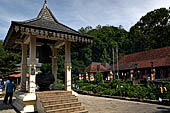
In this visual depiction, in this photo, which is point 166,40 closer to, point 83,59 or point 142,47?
point 142,47

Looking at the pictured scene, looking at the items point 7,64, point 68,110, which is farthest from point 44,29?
point 7,64

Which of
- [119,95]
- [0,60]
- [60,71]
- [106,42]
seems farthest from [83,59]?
[119,95]

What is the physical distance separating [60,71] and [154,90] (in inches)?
1445

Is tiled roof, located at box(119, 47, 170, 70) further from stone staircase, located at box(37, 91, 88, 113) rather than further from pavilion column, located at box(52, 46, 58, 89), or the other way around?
stone staircase, located at box(37, 91, 88, 113)

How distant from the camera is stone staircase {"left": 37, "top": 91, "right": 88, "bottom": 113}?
638cm

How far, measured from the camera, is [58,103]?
675 cm

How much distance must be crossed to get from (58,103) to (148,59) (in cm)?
3043

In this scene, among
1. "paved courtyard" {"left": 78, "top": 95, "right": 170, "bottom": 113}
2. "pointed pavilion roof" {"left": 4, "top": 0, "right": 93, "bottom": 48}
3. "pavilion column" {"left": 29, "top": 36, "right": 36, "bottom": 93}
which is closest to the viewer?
"pointed pavilion roof" {"left": 4, "top": 0, "right": 93, "bottom": 48}

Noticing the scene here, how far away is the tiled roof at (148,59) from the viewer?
29.8 m

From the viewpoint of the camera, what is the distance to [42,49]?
8.93 metres

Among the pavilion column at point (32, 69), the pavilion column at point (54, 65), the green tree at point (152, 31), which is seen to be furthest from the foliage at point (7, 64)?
the green tree at point (152, 31)

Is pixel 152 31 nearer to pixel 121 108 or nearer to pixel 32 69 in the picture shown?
pixel 121 108

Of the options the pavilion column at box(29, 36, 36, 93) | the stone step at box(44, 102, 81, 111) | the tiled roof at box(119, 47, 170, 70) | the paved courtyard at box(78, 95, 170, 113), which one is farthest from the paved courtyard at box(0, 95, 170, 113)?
the tiled roof at box(119, 47, 170, 70)

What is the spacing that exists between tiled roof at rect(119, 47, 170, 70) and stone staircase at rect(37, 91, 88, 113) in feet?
83.8
